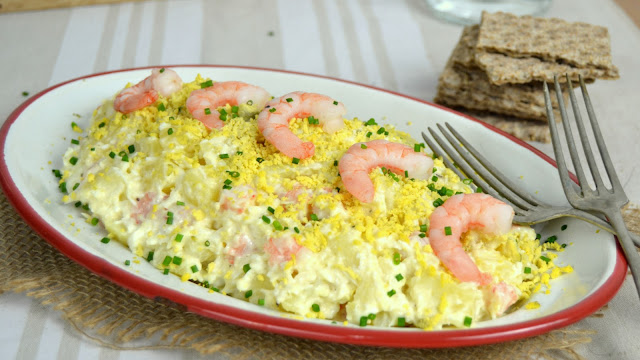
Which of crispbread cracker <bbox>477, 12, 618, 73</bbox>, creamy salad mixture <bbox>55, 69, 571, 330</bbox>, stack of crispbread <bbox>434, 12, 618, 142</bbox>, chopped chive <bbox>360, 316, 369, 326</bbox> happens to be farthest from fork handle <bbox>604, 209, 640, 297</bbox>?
crispbread cracker <bbox>477, 12, 618, 73</bbox>

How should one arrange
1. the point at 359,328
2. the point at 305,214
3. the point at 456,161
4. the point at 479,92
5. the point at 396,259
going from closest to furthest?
the point at 359,328
the point at 396,259
the point at 305,214
the point at 456,161
the point at 479,92

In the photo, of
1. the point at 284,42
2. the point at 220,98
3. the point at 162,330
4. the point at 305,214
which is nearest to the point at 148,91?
the point at 220,98

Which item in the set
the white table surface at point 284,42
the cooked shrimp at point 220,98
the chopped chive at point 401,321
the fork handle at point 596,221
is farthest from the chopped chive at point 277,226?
the white table surface at point 284,42

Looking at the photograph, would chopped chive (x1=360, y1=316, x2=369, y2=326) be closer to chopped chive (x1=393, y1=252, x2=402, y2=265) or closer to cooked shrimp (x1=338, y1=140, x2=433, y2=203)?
chopped chive (x1=393, y1=252, x2=402, y2=265)

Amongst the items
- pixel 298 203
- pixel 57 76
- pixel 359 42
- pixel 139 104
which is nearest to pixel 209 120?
pixel 139 104

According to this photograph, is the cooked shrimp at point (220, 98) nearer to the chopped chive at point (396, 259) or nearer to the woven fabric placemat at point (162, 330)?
the woven fabric placemat at point (162, 330)

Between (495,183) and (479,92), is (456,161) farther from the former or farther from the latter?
(479,92)

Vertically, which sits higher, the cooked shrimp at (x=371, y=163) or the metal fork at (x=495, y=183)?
the cooked shrimp at (x=371, y=163)
